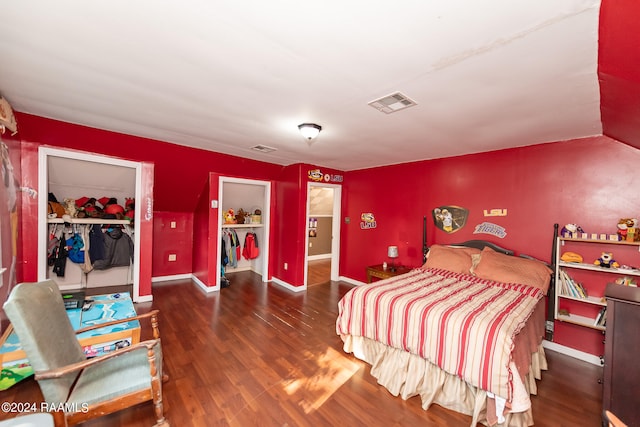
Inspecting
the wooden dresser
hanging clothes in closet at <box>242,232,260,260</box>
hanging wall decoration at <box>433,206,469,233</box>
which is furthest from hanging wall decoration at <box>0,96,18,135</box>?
hanging wall decoration at <box>433,206,469,233</box>

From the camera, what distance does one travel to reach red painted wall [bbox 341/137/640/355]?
9.12 ft

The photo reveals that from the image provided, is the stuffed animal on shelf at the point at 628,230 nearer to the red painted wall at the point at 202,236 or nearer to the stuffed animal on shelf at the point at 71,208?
the red painted wall at the point at 202,236

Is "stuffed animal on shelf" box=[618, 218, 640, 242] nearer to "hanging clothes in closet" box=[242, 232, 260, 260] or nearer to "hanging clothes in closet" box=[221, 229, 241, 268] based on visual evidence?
"hanging clothes in closet" box=[242, 232, 260, 260]

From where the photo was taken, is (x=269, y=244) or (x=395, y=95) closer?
(x=395, y=95)

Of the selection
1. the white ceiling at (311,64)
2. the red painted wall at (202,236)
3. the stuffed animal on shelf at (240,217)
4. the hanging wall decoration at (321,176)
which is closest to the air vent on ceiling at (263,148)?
the white ceiling at (311,64)

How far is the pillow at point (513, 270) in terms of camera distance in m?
2.89

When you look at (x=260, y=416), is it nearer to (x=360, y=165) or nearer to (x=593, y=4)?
(x=593, y=4)

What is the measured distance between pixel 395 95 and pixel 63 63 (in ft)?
7.85

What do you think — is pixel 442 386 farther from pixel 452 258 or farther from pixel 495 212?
pixel 495 212

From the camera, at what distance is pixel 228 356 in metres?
2.69

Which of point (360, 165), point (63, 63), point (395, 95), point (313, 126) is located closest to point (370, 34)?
point (395, 95)

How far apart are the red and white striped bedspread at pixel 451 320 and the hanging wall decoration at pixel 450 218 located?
103cm

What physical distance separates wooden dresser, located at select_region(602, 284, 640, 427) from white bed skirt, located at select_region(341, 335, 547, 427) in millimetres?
479

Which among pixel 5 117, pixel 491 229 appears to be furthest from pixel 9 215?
pixel 491 229
